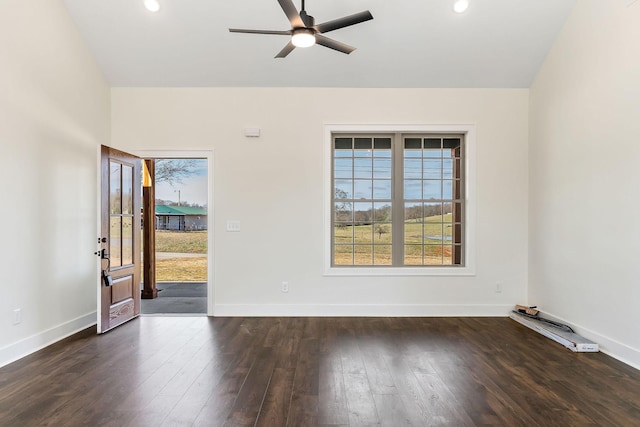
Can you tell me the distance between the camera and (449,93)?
465cm

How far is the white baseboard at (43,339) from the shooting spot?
305 cm

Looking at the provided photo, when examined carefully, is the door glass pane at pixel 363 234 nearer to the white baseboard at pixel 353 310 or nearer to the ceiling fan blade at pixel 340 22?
the white baseboard at pixel 353 310

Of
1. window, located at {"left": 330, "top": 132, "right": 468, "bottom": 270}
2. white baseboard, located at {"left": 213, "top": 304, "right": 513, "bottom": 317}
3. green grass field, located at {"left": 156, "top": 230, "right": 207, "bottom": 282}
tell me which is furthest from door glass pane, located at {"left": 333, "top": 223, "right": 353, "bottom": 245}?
green grass field, located at {"left": 156, "top": 230, "right": 207, "bottom": 282}

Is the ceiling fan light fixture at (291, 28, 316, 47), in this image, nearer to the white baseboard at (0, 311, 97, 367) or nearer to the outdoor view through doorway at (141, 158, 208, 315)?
the white baseboard at (0, 311, 97, 367)

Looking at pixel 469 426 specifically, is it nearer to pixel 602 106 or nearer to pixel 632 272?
pixel 632 272

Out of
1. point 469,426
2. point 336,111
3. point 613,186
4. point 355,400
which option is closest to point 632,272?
point 613,186

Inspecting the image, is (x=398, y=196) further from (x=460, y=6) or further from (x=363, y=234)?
(x=460, y=6)

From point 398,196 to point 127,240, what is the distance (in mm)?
3472

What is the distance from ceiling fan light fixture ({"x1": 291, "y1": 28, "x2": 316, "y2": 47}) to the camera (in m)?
2.76

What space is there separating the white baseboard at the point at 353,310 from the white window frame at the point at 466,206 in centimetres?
42

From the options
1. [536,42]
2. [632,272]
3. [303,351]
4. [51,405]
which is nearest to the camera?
[51,405]

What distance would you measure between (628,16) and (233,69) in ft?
12.9

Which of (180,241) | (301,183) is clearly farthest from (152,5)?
(180,241)

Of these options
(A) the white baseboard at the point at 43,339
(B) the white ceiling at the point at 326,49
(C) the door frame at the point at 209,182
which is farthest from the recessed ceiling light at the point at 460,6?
(A) the white baseboard at the point at 43,339
